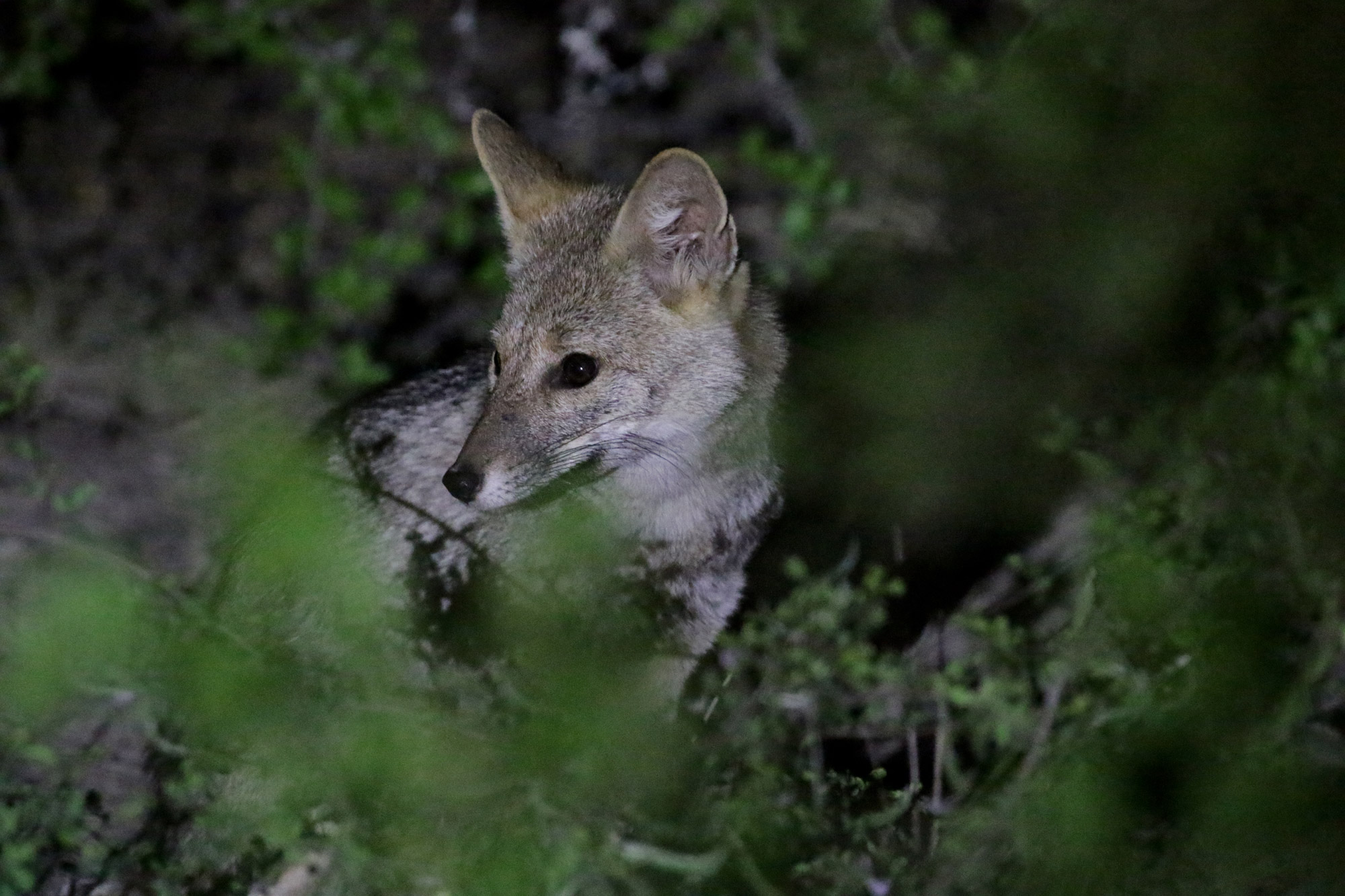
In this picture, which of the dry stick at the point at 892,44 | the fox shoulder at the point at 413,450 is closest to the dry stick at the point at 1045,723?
the fox shoulder at the point at 413,450

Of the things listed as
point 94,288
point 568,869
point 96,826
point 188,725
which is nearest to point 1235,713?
point 568,869

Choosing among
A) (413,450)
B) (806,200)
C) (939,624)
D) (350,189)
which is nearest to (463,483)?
(413,450)

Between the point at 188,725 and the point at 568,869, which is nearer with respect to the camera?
the point at 188,725

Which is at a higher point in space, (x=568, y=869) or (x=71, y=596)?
(x=71, y=596)

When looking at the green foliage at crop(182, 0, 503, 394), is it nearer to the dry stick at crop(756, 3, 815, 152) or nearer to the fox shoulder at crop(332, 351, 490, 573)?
the fox shoulder at crop(332, 351, 490, 573)

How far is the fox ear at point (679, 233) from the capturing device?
122 inches

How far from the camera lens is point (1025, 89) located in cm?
288

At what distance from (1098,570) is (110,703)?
212 cm

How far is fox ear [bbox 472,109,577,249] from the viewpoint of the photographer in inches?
138

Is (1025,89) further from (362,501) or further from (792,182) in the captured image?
(792,182)

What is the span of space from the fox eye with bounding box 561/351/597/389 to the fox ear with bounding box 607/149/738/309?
0.28 meters

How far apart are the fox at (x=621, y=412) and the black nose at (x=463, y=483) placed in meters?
0.08

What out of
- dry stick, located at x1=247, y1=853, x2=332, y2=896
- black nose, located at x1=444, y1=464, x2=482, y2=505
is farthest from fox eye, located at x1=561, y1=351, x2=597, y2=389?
dry stick, located at x1=247, y1=853, x2=332, y2=896

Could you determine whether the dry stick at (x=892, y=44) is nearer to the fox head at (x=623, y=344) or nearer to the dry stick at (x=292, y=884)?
the fox head at (x=623, y=344)
